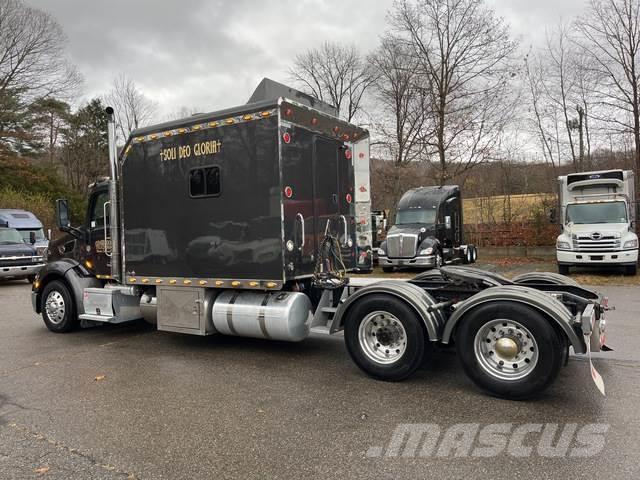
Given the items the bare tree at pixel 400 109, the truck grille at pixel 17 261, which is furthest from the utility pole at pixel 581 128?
the truck grille at pixel 17 261

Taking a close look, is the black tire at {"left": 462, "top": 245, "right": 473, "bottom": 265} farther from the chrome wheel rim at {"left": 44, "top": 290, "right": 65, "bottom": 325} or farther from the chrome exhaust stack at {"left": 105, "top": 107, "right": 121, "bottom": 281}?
the chrome wheel rim at {"left": 44, "top": 290, "right": 65, "bottom": 325}

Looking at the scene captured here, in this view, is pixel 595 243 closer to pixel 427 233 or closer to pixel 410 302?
pixel 427 233

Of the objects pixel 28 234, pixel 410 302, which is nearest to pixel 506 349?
pixel 410 302

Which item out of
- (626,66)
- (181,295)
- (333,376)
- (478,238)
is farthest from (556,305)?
(478,238)

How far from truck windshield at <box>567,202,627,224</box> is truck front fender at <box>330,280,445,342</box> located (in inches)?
462

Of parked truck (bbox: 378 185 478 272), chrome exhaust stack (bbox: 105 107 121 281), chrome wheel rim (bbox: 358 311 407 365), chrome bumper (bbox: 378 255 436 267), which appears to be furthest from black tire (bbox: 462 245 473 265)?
chrome wheel rim (bbox: 358 311 407 365)

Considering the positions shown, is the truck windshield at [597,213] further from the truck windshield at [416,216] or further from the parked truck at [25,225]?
the parked truck at [25,225]

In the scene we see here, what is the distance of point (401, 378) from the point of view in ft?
16.7

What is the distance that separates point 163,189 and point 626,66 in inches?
686

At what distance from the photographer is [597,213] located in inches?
583

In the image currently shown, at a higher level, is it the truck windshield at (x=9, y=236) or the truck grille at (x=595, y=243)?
the truck windshield at (x=9, y=236)

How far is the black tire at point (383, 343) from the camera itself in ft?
16.3

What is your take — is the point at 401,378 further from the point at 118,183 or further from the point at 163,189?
the point at 118,183

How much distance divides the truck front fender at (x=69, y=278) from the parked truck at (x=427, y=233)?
1090 cm
